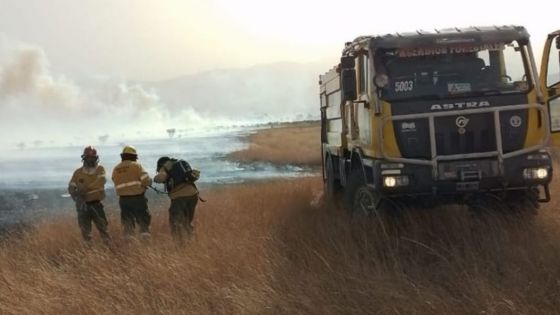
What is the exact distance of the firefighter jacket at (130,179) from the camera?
8945 millimetres

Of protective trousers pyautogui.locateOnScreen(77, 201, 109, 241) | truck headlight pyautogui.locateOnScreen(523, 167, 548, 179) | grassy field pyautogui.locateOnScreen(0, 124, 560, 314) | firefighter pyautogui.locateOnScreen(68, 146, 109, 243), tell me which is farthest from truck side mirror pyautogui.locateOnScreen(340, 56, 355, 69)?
protective trousers pyautogui.locateOnScreen(77, 201, 109, 241)

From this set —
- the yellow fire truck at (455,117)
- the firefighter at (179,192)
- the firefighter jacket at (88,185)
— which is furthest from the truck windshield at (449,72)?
the firefighter jacket at (88,185)

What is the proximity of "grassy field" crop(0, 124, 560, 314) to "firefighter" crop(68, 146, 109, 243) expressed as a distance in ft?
1.10

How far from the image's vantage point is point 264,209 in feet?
36.6

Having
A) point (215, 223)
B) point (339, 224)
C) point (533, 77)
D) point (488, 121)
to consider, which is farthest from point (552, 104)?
point (215, 223)

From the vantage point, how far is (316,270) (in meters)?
6.38

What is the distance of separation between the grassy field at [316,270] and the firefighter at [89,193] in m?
0.34

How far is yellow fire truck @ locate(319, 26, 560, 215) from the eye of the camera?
7387 mm

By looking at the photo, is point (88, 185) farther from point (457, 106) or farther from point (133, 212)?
point (457, 106)

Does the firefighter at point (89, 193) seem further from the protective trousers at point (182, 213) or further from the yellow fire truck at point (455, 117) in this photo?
the yellow fire truck at point (455, 117)

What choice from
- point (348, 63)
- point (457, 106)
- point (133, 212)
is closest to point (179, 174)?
point (133, 212)

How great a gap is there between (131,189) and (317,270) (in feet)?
11.9

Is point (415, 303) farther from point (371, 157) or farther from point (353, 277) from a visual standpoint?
point (371, 157)

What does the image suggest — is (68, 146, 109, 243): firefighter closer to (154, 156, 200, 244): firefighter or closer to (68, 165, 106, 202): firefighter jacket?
→ (68, 165, 106, 202): firefighter jacket
